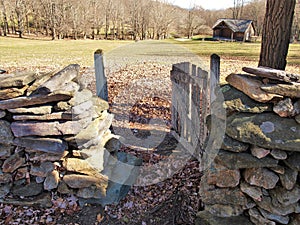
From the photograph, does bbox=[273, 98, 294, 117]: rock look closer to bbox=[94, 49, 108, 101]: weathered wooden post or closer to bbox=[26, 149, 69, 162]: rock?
bbox=[26, 149, 69, 162]: rock

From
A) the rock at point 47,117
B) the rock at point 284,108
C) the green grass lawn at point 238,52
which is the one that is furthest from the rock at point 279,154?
the green grass lawn at point 238,52

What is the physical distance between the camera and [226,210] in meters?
2.30

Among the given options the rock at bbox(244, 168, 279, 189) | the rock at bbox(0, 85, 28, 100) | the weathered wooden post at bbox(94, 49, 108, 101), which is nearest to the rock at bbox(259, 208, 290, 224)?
the rock at bbox(244, 168, 279, 189)

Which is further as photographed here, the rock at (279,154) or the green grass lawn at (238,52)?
the green grass lawn at (238,52)

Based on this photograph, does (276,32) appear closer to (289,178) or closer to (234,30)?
(289,178)

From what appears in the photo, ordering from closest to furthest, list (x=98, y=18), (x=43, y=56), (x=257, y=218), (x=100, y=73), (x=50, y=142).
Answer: (x=257, y=218), (x=50, y=142), (x=100, y=73), (x=43, y=56), (x=98, y=18)

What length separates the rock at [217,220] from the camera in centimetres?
225

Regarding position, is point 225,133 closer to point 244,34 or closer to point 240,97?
point 240,97

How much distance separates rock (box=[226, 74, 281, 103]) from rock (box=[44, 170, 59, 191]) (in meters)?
2.42

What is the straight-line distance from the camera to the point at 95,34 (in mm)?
46719

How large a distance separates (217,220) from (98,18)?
153 ft

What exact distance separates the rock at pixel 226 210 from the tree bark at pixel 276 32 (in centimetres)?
211

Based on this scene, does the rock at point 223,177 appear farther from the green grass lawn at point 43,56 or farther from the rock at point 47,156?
the green grass lawn at point 43,56

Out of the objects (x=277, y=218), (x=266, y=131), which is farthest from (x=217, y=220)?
(x=266, y=131)
